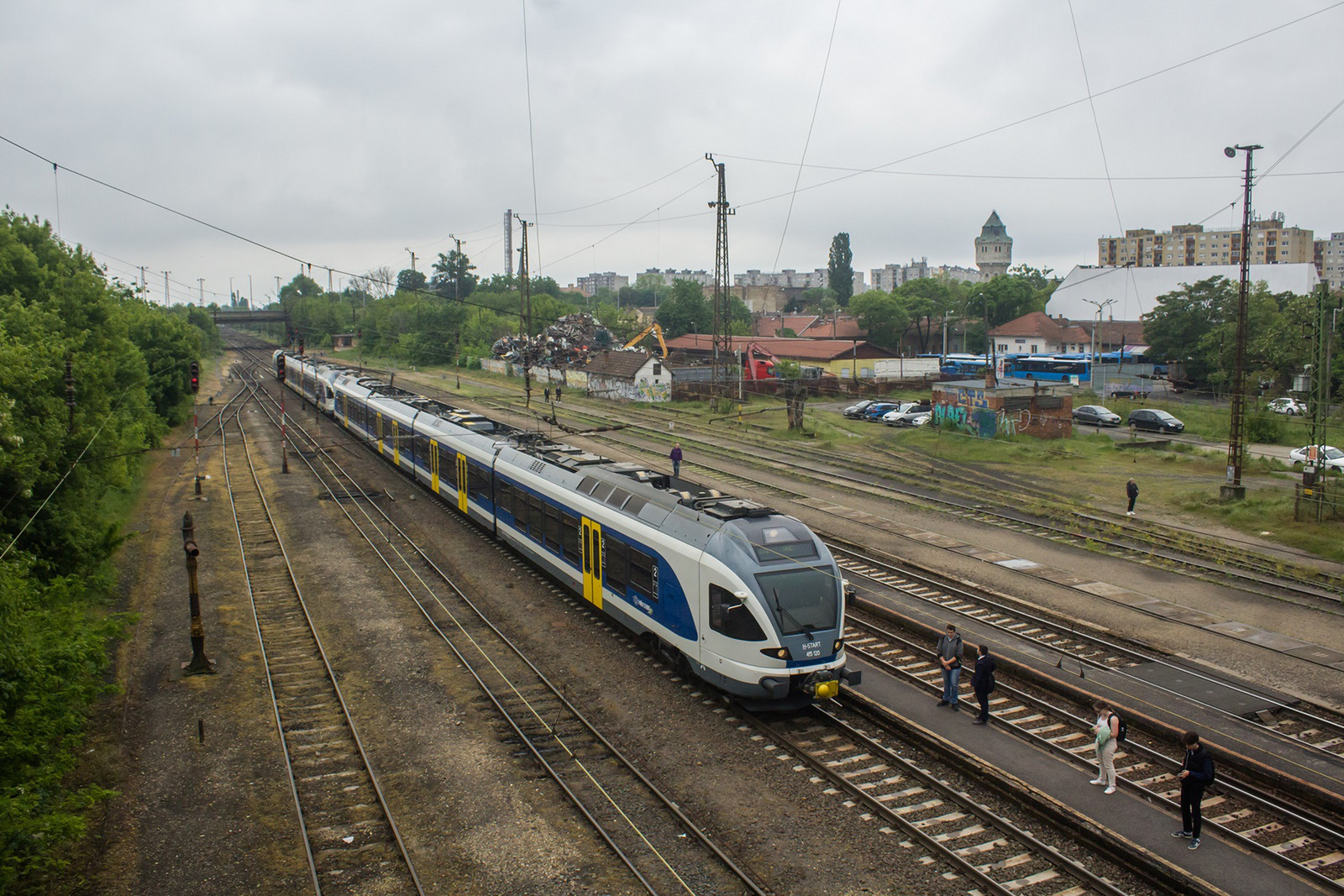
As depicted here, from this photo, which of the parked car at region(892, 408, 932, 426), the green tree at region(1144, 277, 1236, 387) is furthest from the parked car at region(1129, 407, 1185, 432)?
the green tree at region(1144, 277, 1236, 387)

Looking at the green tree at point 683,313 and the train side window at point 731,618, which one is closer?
the train side window at point 731,618

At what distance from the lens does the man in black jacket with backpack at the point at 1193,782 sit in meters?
10.4

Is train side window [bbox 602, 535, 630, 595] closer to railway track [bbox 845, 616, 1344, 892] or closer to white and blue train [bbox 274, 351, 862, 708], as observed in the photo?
white and blue train [bbox 274, 351, 862, 708]

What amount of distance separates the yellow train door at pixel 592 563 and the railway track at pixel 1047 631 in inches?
279

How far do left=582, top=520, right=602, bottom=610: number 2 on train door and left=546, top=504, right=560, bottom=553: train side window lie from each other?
1556 millimetres

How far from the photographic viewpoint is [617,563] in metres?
17.0

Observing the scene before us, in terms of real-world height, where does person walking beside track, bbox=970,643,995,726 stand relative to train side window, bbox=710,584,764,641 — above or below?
below

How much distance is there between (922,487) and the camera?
33.8 m

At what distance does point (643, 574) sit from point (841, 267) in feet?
426

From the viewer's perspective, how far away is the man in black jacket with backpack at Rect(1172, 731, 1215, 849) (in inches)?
411

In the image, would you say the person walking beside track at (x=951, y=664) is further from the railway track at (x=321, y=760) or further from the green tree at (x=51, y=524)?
the green tree at (x=51, y=524)

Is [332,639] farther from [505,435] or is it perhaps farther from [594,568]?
[505,435]

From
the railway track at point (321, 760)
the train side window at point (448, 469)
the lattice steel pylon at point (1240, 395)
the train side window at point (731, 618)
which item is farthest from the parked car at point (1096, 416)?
the train side window at point (731, 618)

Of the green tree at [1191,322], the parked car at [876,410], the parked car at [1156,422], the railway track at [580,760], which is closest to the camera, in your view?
the railway track at [580,760]
